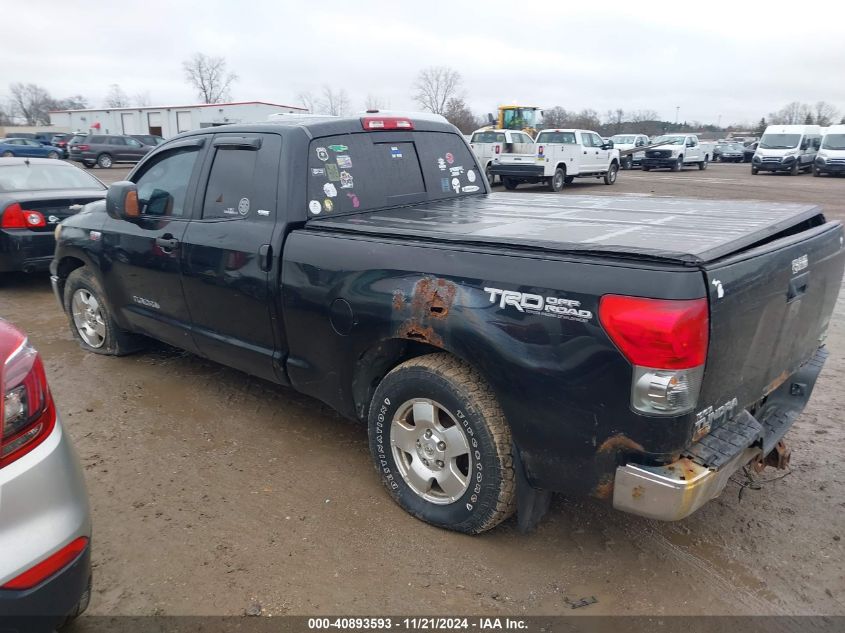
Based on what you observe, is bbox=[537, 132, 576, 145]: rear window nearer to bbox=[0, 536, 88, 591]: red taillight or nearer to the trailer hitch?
the trailer hitch

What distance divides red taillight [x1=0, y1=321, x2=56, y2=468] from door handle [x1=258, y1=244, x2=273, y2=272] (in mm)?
1472

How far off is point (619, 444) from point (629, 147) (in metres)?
37.8

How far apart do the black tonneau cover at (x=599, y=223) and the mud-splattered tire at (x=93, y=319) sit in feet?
8.49

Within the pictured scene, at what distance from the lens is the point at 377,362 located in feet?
10.5

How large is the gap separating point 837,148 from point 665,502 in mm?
31059

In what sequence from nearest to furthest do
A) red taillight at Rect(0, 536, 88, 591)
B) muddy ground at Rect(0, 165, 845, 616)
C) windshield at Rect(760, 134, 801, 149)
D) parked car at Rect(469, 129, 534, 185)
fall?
red taillight at Rect(0, 536, 88, 591)
muddy ground at Rect(0, 165, 845, 616)
parked car at Rect(469, 129, 534, 185)
windshield at Rect(760, 134, 801, 149)

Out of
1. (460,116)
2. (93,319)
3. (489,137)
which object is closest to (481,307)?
(93,319)

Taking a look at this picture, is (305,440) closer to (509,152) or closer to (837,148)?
(509,152)

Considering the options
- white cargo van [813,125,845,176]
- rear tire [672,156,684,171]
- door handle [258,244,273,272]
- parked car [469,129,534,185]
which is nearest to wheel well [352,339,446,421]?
door handle [258,244,273,272]

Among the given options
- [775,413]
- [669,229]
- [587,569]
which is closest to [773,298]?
[669,229]

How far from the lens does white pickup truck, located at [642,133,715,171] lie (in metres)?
31.4

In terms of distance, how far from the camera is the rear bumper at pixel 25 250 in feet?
23.5

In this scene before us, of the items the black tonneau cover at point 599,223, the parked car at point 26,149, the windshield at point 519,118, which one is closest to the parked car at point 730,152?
the windshield at point 519,118

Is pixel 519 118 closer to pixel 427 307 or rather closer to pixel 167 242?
pixel 167 242
